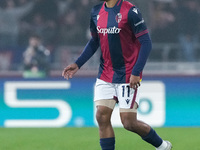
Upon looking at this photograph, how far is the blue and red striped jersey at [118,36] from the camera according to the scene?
180 inches

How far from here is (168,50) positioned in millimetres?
9070

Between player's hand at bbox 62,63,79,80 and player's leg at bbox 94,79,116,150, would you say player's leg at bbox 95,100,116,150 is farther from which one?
player's hand at bbox 62,63,79,80

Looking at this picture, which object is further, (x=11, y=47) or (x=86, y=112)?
(x=11, y=47)

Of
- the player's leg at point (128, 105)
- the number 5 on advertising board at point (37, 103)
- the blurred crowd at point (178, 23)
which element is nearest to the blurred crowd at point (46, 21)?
the number 5 on advertising board at point (37, 103)

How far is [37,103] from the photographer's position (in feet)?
27.9

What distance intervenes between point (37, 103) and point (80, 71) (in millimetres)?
874

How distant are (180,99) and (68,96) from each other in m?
1.76

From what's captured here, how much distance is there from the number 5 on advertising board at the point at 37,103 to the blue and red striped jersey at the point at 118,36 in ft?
12.4

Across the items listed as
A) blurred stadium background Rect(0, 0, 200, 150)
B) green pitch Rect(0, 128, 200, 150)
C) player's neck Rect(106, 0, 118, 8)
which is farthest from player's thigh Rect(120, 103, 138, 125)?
blurred stadium background Rect(0, 0, 200, 150)

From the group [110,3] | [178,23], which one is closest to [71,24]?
[178,23]

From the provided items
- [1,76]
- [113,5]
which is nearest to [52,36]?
[1,76]

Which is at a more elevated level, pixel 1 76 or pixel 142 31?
pixel 142 31

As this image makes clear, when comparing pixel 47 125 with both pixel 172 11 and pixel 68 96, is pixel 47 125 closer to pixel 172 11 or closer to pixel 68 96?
pixel 68 96

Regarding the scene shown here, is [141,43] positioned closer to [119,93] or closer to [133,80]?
[133,80]
